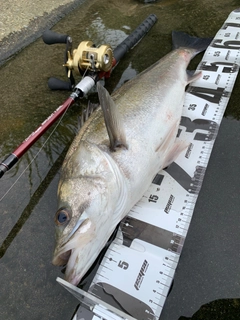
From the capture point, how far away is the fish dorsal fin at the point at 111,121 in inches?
75.5

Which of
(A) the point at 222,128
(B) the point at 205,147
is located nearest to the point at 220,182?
(B) the point at 205,147

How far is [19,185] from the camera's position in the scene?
2.43 meters

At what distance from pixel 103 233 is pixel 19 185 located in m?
1.01

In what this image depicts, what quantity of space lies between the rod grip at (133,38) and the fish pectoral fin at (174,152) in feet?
4.64

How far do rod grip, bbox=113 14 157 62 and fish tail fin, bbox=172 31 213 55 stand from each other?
438 mm

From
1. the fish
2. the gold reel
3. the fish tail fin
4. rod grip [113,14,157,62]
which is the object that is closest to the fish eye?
Result: the fish

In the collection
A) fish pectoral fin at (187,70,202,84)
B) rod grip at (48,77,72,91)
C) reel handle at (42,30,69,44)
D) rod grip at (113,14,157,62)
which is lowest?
rod grip at (48,77,72,91)

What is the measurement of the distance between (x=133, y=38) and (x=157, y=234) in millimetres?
2602

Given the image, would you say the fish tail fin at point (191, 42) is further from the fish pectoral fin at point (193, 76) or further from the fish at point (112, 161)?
the fish at point (112, 161)

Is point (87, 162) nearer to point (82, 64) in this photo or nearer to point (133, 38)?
point (82, 64)

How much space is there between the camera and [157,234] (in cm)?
199

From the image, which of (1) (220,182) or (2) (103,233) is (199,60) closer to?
(1) (220,182)

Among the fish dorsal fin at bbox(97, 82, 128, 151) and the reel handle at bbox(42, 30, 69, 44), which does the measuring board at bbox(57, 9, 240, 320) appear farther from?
the reel handle at bbox(42, 30, 69, 44)

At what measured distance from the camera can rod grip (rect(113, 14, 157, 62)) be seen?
331cm
